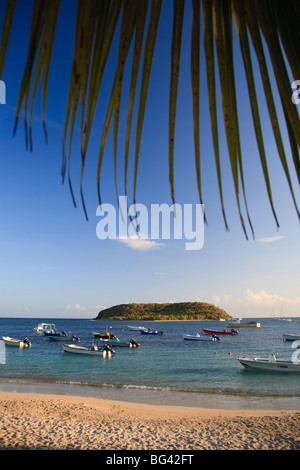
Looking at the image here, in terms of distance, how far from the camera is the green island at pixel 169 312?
16188 centimetres

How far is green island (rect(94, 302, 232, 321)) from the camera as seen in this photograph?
6373 inches

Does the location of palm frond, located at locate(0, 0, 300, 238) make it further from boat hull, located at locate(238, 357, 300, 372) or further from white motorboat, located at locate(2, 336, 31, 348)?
white motorboat, located at locate(2, 336, 31, 348)

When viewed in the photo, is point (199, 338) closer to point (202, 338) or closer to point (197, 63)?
point (202, 338)

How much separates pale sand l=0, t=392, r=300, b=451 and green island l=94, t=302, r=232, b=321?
147 metres

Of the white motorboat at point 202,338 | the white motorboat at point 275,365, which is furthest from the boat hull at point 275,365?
the white motorboat at point 202,338

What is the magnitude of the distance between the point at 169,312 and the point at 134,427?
15594 centimetres

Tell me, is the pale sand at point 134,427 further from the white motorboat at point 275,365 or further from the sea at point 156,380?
the white motorboat at point 275,365

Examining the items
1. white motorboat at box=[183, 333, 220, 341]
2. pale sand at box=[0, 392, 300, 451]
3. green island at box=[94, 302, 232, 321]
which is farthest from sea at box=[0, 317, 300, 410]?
green island at box=[94, 302, 232, 321]

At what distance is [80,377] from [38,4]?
27.6 metres

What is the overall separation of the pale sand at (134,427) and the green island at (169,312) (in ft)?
481

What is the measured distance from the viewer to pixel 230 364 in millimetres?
30109

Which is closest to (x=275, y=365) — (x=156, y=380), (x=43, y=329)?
(x=156, y=380)
